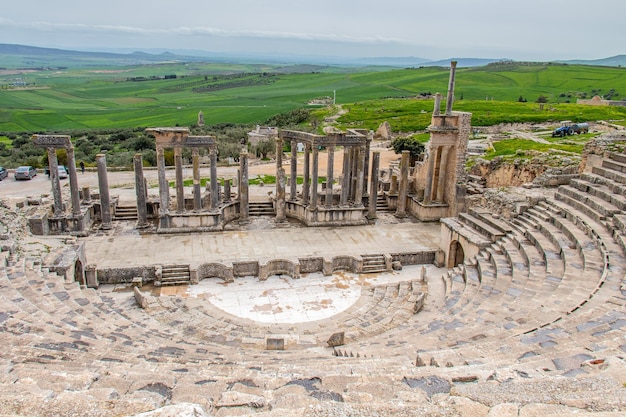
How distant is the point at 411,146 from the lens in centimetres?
4819

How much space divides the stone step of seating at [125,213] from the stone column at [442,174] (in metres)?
17.3

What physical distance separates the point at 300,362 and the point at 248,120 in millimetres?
80340

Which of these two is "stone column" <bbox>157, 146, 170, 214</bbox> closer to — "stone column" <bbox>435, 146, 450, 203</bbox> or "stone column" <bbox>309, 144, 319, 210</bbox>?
"stone column" <bbox>309, 144, 319, 210</bbox>

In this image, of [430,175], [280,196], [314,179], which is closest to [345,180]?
[314,179]

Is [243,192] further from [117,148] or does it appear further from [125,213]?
[117,148]

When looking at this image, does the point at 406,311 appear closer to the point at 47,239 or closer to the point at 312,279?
the point at 312,279

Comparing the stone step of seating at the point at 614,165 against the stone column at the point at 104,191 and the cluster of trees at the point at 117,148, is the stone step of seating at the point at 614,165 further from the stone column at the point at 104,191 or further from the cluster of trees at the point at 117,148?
the cluster of trees at the point at 117,148

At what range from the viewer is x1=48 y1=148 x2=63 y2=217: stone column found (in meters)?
23.3

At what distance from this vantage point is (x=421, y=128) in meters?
62.2

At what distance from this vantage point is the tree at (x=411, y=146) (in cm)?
4800

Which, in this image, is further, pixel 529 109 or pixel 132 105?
pixel 132 105

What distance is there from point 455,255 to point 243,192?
11452 mm

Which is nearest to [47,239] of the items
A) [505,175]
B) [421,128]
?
[505,175]

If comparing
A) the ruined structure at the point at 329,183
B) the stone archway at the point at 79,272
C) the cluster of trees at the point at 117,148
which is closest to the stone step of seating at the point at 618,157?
the ruined structure at the point at 329,183
